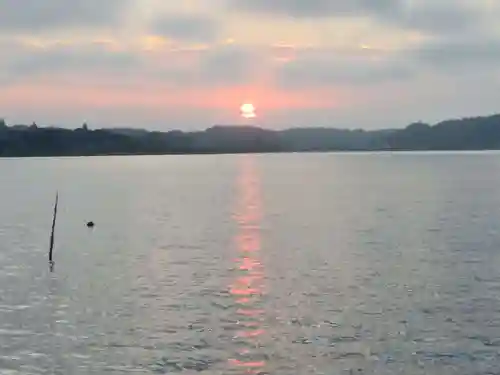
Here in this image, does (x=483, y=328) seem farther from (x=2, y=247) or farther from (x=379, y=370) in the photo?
(x=2, y=247)

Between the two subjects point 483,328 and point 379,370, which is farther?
point 483,328

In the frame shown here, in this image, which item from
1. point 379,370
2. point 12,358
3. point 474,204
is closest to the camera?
point 379,370

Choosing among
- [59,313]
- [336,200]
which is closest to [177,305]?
[59,313]

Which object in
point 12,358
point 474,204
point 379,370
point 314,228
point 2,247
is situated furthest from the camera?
point 474,204

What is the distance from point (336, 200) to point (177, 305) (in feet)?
274

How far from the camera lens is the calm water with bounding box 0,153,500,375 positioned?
98.2 feet

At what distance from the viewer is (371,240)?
67812 mm

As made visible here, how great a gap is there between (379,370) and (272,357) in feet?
14.5

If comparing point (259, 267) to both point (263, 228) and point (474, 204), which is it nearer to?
point (263, 228)

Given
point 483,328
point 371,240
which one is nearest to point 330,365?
point 483,328

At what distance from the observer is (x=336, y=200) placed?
12119 centimetres

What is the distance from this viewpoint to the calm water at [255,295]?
2994 centimetres

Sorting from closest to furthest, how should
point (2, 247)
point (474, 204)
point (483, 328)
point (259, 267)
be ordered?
point (483, 328) → point (259, 267) → point (2, 247) → point (474, 204)

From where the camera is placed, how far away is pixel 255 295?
42562 mm
